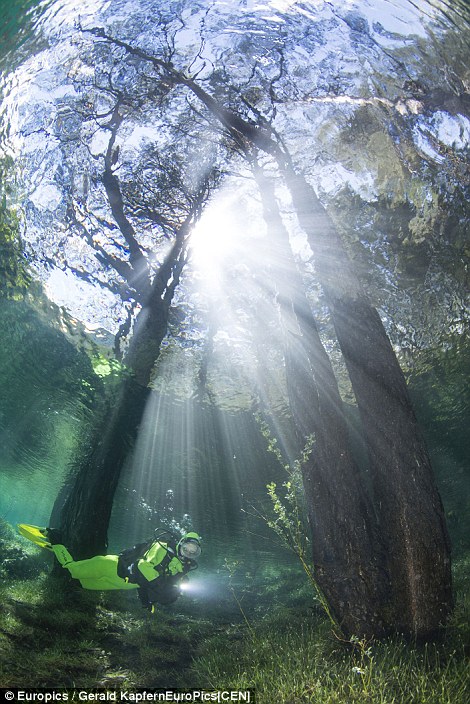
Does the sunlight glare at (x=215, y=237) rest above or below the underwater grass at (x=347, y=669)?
above

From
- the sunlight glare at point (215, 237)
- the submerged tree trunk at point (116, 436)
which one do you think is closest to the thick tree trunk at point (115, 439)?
the submerged tree trunk at point (116, 436)

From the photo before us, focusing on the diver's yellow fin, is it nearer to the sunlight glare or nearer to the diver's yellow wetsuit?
the diver's yellow wetsuit

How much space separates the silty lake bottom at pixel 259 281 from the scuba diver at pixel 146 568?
0.12m

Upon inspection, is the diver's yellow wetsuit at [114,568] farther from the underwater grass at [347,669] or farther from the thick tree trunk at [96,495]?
the underwater grass at [347,669]

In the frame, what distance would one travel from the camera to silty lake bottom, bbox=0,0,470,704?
4.32m

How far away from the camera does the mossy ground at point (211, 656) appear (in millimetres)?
3354

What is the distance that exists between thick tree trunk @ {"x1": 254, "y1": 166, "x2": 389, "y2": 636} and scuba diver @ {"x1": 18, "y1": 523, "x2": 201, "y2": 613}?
3048 millimetres

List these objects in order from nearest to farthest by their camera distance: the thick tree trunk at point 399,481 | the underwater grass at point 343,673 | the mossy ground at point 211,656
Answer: the underwater grass at point 343,673 < the mossy ground at point 211,656 < the thick tree trunk at point 399,481

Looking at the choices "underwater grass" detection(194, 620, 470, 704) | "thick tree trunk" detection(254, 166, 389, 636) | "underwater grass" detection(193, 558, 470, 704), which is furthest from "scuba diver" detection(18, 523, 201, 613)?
"thick tree trunk" detection(254, 166, 389, 636)

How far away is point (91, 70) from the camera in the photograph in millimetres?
5770

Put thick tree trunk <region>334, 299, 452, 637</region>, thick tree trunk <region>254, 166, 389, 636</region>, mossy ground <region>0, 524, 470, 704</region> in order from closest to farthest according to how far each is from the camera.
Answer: mossy ground <region>0, 524, 470, 704</region> < thick tree trunk <region>334, 299, 452, 637</region> < thick tree trunk <region>254, 166, 389, 636</region>

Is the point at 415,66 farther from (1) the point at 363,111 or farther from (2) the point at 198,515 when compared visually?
(2) the point at 198,515

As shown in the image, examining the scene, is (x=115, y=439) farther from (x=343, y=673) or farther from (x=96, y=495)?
(x=343, y=673)

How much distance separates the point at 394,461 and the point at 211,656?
352cm
